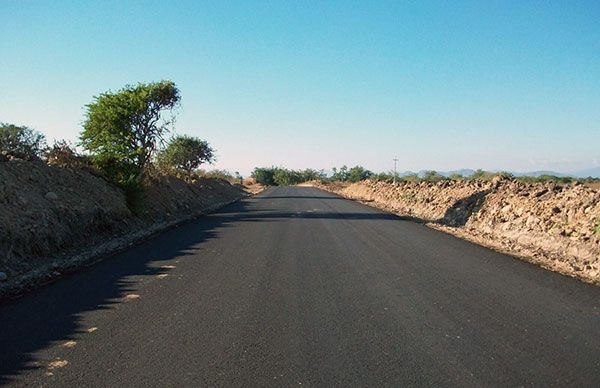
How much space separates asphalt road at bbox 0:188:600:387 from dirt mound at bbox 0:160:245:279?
1696 millimetres

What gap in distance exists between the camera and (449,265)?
994 centimetres

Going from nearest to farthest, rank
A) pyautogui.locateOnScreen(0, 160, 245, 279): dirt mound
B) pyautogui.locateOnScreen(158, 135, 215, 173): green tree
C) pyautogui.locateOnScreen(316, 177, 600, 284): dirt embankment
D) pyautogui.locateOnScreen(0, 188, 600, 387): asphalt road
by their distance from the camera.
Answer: pyautogui.locateOnScreen(0, 188, 600, 387): asphalt road, pyautogui.locateOnScreen(0, 160, 245, 279): dirt mound, pyautogui.locateOnScreen(316, 177, 600, 284): dirt embankment, pyautogui.locateOnScreen(158, 135, 215, 173): green tree

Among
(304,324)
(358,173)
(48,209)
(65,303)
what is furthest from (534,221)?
(358,173)

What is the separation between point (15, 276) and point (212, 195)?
2762cm

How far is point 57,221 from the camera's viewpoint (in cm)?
1196

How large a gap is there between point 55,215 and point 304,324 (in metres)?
9.00

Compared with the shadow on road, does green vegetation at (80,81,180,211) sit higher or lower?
higher

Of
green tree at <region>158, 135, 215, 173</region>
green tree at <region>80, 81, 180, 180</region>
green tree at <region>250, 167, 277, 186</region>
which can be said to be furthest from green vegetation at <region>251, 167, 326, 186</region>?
green tree at <region>80, 81, 180, 180</region>

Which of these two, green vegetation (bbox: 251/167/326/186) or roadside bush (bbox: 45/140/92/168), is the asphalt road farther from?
green vegetation (bbox: 251/167/326/186)

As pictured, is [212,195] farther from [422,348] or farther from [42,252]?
[422,348]

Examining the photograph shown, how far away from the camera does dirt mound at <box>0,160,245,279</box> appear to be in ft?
32.6

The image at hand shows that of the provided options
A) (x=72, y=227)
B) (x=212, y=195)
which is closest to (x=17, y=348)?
(x=72, y=227)

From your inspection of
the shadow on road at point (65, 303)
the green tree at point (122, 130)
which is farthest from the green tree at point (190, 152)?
the shadow on road at point (65, 303)

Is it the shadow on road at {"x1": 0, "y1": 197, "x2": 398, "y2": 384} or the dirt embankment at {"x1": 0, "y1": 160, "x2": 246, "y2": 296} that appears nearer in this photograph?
the shadow on road at {"x1": 0, "y1": 197, "x2": 398, "y2": 384}
